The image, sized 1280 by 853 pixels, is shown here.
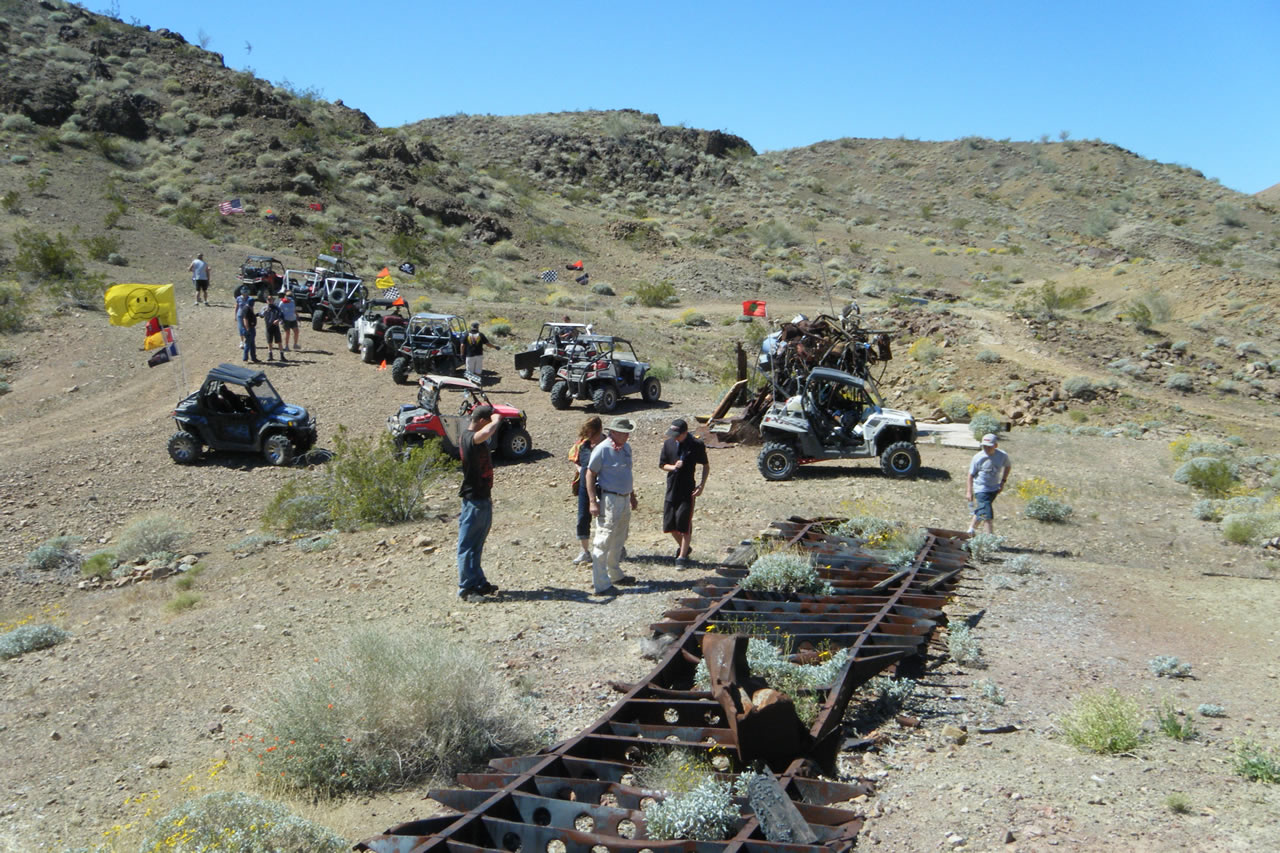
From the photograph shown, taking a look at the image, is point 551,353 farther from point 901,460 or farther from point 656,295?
point 656,295

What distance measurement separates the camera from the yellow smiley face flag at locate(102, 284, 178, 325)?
1709 centimetres

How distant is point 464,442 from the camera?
28.1 feet

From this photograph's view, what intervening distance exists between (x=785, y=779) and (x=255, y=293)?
2768 cm

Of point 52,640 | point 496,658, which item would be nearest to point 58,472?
point 52,640

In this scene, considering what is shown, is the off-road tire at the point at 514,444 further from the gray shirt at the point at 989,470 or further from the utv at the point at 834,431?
the gray shirt at the point at 989,470

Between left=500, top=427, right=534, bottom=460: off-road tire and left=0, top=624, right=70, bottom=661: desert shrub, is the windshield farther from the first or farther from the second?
left=0, top=624, right=70, bottom=661: desert shrub

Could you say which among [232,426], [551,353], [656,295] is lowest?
[232,426]

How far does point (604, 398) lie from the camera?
20203mm

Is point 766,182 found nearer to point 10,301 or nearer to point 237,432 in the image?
point 10,301

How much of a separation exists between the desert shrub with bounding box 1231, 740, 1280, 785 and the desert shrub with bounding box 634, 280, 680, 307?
36259 mm

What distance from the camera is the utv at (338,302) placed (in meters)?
27.6

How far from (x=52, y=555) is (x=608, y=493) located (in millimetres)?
8064

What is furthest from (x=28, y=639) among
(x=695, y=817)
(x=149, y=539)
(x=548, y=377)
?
(x=548, y=377)

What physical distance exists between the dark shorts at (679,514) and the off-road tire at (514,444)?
22.1 feet
